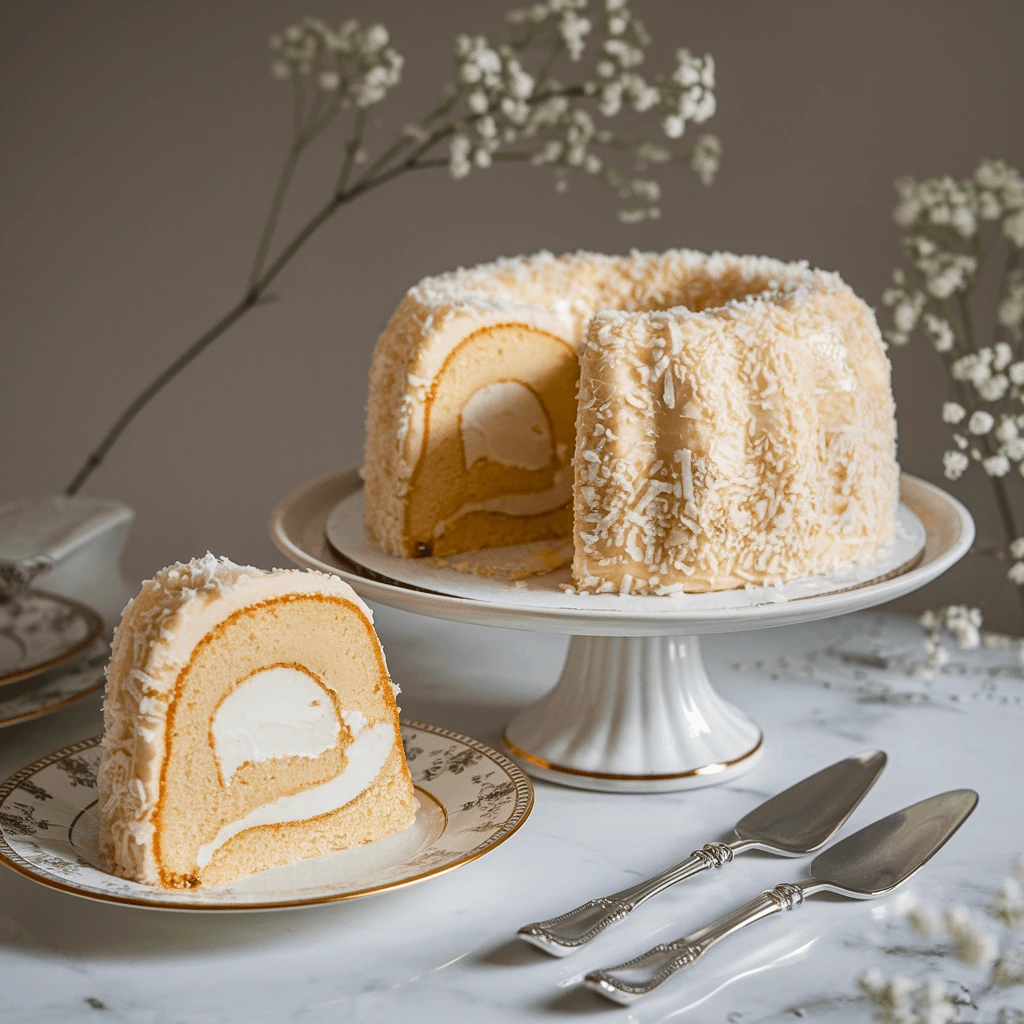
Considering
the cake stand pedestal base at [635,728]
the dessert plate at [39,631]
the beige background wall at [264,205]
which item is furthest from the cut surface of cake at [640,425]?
the beige background wall at [264,205]

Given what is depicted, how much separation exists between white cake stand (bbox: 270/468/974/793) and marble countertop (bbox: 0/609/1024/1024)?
0.10 feet

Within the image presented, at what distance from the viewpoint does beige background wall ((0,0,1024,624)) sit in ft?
6.03

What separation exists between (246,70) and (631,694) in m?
1.43

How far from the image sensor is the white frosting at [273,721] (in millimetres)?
994

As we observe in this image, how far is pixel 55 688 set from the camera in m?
1.33

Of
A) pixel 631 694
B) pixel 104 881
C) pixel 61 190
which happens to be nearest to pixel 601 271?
pixel 631 694

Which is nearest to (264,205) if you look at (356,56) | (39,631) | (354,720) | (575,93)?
(356,56)

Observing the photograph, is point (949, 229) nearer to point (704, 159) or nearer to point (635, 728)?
point (704, 159)

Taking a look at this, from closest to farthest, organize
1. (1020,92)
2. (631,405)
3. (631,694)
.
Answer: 1. (631,405)
2. (631,694)
3. (1020,92)

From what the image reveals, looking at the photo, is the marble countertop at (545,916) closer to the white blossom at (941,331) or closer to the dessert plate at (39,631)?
the dessert plate at (39,631)

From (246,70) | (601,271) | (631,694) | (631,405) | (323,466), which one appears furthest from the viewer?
(323,466)

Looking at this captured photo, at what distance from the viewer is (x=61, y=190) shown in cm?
231

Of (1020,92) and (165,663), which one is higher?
(1020,92)

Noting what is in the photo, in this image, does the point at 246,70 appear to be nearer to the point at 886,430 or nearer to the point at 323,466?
the point at 323,466
